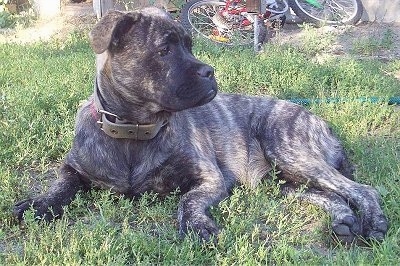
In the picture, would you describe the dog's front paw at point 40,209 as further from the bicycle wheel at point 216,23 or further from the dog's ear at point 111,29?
the bicycle wheel at point 216,23

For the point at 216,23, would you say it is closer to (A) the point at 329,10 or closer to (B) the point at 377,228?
(A) the point at 329,10

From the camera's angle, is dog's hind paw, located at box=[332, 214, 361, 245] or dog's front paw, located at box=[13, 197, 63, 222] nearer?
dog's hind paw, located at box=[332, 214, 361, 245]

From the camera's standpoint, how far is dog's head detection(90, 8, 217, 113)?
351 cm

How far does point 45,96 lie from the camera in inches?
205

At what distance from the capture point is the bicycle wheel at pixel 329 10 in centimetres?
940

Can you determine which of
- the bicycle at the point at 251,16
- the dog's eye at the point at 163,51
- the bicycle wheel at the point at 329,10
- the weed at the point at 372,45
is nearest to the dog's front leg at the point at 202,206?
the dog's eye at the point at 163,51

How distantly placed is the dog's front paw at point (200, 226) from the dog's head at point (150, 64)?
638 millimetres

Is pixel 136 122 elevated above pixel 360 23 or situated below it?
above

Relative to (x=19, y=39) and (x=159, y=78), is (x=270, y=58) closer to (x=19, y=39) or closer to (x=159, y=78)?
(x=159, y=78)

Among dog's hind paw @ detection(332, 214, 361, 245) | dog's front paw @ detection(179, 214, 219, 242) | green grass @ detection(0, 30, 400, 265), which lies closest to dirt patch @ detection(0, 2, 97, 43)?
green grass @ detection(0, 30, 400, 265)

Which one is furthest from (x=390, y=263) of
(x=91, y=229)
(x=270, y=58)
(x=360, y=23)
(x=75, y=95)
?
(x=360, y=23)

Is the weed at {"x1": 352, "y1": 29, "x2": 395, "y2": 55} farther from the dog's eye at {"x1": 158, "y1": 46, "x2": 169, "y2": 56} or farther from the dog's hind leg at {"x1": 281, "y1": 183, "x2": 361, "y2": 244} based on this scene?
the dog's eye at {"x1": 158, "y1": 46, "x2": 169, "y2": 56}

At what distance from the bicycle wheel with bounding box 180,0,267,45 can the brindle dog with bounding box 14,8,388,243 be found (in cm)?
405

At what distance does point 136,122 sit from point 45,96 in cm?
178
